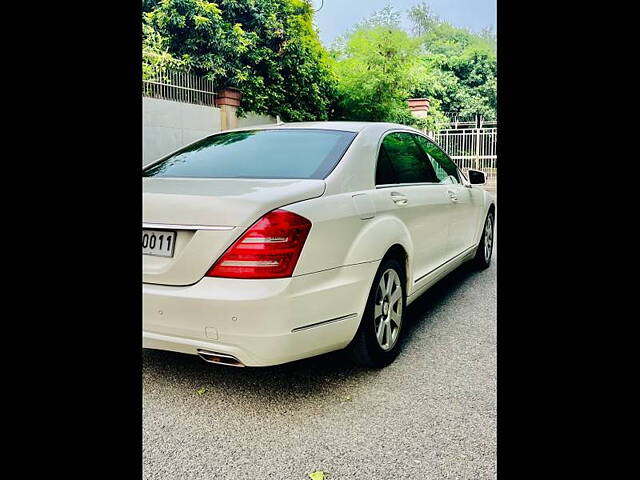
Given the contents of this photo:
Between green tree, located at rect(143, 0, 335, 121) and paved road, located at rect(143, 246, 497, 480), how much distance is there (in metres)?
11.2

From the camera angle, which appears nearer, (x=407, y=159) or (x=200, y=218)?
(x=200, y=218)

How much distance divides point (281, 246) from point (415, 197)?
1.48 meters

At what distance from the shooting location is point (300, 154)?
11.2 ft

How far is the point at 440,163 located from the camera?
189 inches

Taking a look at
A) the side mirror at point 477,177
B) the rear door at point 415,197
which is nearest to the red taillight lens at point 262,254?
the rear door at point 415,197

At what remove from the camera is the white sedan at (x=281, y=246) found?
105 inches

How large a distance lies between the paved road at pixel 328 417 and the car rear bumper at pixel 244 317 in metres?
0.34

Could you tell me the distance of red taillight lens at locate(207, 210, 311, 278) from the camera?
265 centimetres

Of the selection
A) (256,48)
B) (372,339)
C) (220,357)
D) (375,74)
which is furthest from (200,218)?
(375,74)

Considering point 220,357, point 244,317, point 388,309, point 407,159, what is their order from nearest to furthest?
point 244,317, point 220,357, point 388,309, point 407,159

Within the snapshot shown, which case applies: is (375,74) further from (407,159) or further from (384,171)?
(384,171)

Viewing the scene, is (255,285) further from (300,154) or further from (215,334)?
(300,154)
